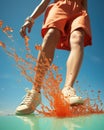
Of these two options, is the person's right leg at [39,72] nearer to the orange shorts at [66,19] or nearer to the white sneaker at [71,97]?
the orange shorts at [66,19]

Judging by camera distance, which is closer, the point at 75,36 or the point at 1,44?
the point at 1,44

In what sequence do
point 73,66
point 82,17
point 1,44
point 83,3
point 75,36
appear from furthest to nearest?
1. point 83,3
2. point 82,17
3. point 75,36
4. point 73,66
5. point 1,44

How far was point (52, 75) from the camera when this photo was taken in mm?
1893

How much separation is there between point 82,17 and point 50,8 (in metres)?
0.47

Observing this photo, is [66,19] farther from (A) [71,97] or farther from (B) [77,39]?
(A) [71,97]

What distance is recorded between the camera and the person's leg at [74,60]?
1978 mm

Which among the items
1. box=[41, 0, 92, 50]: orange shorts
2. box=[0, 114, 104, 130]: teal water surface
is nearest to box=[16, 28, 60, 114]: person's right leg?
box=[41, 0, 92, 50]: orange shorts

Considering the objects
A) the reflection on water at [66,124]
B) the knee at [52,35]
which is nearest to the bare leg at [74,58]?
the knee at [52,35]

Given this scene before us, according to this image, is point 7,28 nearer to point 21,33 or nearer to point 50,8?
point 21,33

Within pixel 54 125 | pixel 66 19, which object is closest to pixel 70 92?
pixel 54 125

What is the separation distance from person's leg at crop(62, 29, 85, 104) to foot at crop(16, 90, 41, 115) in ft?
1.00

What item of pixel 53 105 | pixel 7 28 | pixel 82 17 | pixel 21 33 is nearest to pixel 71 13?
pixel 82 17

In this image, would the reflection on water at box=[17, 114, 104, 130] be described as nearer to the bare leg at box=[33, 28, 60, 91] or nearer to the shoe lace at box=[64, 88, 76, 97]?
the shoe lace at box=[64, 88, 76, 97]

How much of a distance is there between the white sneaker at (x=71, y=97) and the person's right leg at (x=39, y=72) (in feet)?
0.88
